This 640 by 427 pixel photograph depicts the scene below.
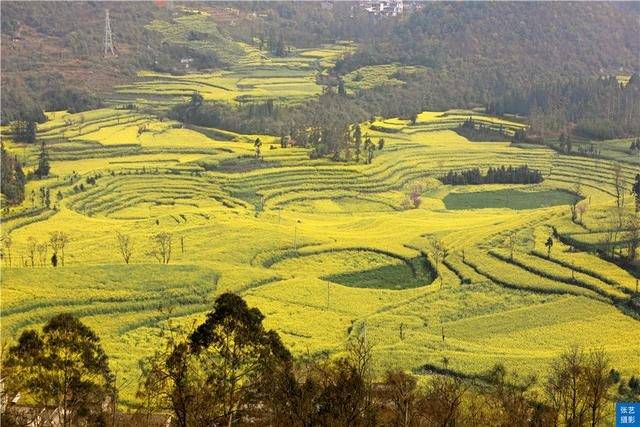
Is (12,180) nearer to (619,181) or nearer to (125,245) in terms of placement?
(125,245)

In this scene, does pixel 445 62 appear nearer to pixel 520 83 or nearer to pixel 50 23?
pixel 520 83

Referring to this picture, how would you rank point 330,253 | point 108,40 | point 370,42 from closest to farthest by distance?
point 330,253
point 108,40
point 370,42

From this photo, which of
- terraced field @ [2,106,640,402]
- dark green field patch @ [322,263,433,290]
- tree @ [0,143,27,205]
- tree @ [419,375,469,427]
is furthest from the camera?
tree @ [0,143,27,205]

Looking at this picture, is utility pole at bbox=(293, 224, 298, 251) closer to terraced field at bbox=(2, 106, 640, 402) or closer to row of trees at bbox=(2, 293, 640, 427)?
terraced field at bbox=(2, 106, 640, 402)

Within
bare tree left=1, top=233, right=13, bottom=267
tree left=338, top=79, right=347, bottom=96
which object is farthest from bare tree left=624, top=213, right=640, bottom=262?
tree left=338, top=79, right=347, bottom=96

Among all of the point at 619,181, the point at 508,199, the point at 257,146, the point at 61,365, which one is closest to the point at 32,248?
the point at 61,365

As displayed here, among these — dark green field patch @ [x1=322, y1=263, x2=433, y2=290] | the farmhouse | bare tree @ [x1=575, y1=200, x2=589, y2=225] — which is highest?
the farmhouse
